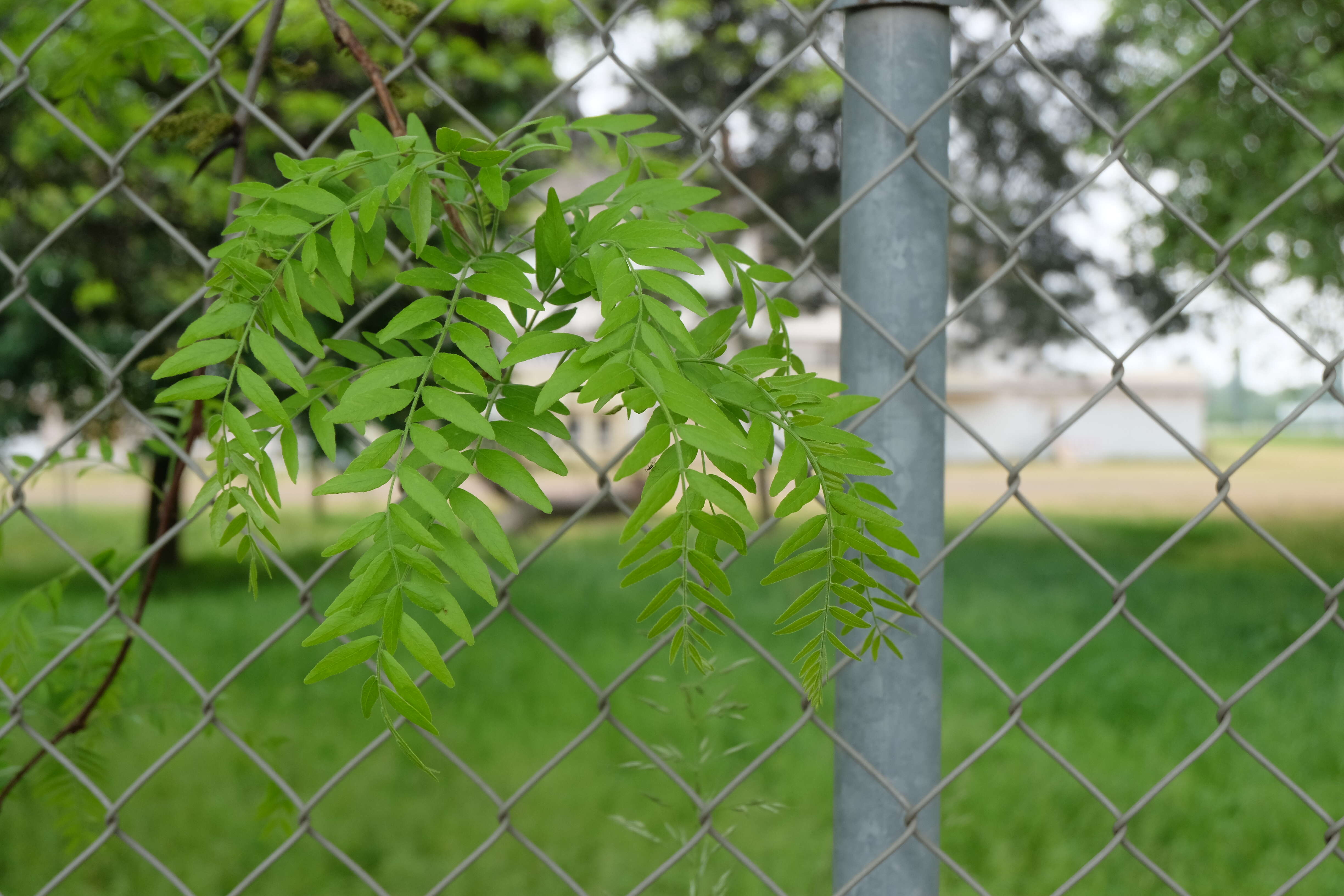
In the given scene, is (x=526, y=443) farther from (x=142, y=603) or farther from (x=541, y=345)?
(x=142, y=603)

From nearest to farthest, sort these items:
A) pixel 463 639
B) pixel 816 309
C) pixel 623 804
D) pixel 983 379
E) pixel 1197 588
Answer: pixel 463 639 → pixel 623 804 → pixel 1197 588 → pixel 816 309 → pixel 983 379

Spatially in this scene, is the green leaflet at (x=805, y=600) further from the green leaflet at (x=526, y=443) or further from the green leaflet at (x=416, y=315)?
the green leaflet at (x=416, y=315)

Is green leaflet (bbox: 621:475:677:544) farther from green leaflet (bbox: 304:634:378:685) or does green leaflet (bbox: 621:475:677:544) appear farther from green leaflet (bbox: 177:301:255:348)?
green leaflet (bbox: 177:301:255:348)

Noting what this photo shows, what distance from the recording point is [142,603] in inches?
41.6

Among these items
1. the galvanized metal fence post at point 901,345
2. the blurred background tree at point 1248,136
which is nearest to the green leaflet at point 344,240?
the galvanized metal fence post at point 901,345

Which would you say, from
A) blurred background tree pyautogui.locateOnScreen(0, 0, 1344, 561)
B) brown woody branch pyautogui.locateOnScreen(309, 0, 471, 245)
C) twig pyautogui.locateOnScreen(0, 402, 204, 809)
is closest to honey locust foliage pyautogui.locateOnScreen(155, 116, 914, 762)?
brown woody branch pyautogui.locateOnScreen(309, 0, 471, 245)

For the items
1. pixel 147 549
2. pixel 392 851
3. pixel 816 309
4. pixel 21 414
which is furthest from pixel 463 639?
pixel 816 309

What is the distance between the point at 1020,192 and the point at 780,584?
24.4ft

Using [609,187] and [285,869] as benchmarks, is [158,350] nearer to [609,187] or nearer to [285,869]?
[285,869]

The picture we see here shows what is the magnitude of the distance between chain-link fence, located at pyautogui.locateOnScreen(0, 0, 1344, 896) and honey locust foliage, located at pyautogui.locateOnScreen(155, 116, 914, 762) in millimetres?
170

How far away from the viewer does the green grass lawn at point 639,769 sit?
2.34 meters

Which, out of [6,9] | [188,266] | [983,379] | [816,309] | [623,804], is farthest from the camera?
[983,379]

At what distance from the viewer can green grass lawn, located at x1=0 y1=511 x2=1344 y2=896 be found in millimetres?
2342

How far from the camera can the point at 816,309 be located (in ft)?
33.7
